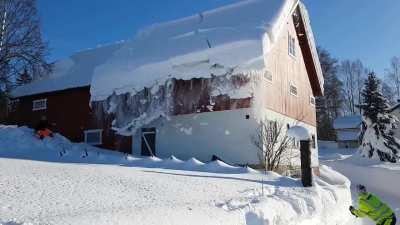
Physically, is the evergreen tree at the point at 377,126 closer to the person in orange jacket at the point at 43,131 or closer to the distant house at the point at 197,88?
the distant house at the point at 197,88

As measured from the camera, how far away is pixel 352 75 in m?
53.7

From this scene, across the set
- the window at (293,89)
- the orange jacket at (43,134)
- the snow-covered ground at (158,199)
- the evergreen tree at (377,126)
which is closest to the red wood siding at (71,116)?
the orange jacket at (43,134)

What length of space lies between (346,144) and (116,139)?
120ft

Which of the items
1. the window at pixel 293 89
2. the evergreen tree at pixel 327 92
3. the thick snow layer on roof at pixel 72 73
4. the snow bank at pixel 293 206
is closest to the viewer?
the snow bank at pixel 293 206

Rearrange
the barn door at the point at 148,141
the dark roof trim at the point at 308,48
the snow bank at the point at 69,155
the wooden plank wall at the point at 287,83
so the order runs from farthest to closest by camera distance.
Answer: the dark roof trim at the point at 308,48 < the barn door at the point at 148,141 < the wooden plank wall at the point at 287,83 < the snow bank at the point at 69,155

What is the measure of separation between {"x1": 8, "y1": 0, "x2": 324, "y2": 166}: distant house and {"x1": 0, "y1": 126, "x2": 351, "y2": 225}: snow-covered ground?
16.3ft

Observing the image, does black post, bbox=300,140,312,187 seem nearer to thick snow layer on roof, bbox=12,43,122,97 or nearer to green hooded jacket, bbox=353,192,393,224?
green hooded jacket, bbox=353,192,393,224

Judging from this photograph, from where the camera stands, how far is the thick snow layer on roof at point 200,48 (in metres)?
15.4

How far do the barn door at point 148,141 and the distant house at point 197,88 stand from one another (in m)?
0.04

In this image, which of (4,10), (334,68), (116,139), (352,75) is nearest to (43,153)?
(116,139)

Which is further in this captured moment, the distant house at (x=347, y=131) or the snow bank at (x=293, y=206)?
the distant house at (x=347, y=131)

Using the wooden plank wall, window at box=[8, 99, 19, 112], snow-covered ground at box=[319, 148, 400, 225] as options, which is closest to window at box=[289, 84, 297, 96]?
the wooden plank wall

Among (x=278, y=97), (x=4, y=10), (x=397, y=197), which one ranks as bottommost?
(x=397, y=197)

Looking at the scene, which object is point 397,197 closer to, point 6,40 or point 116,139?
point 116,139
